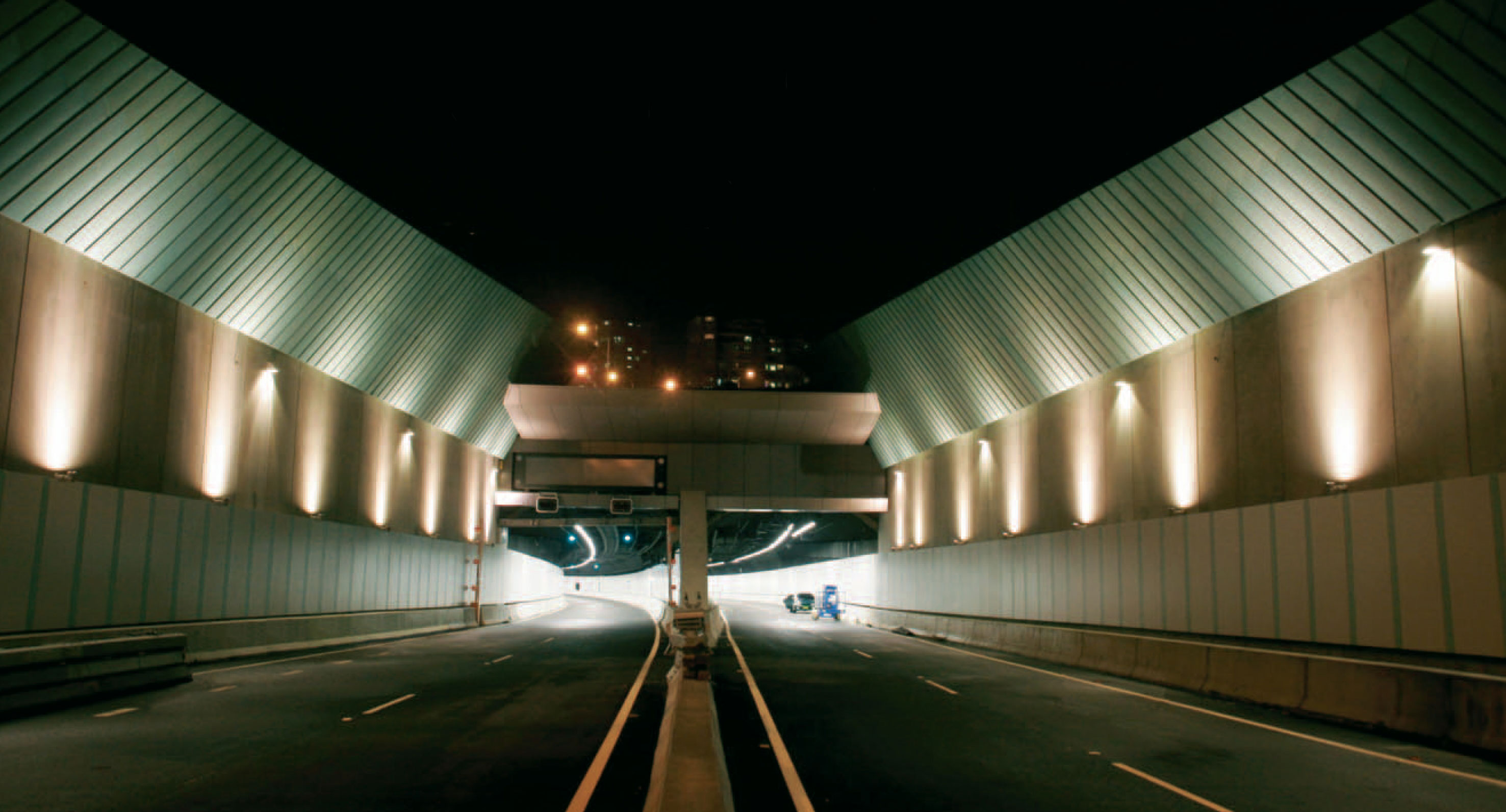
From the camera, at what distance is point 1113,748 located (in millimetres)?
10938

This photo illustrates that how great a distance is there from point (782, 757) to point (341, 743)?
4762mm

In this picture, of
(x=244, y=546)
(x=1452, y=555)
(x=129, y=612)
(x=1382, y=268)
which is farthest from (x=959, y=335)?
(x=129, y=612)

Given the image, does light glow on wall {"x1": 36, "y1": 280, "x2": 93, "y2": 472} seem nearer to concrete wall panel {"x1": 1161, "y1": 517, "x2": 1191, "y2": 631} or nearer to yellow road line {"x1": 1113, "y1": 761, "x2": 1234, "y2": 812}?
yellow road line {"x1": 1113, "y1": 761, "x2": 1234, "y2": 812}

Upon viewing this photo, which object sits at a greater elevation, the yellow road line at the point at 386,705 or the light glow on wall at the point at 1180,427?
the light glow on wall at the point at 1180,427

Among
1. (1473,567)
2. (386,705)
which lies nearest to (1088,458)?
(1473,567)

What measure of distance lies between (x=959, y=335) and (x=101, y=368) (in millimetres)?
22648

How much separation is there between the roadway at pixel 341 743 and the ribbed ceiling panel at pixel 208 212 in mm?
8356

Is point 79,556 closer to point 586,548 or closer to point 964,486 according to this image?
point 964,486

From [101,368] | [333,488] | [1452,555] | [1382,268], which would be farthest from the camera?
[333,488]

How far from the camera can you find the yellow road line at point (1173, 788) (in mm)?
8016

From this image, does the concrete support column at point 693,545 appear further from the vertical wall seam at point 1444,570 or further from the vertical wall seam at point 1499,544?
the vertical wall seam at point 1499,544

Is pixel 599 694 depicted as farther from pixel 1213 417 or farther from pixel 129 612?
pixel 1213 417

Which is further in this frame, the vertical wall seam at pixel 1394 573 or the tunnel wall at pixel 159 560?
the tunnel wall at pixel 159 560

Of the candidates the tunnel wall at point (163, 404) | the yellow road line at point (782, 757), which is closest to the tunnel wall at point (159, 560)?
the tunnel wall at point (163, 404)
